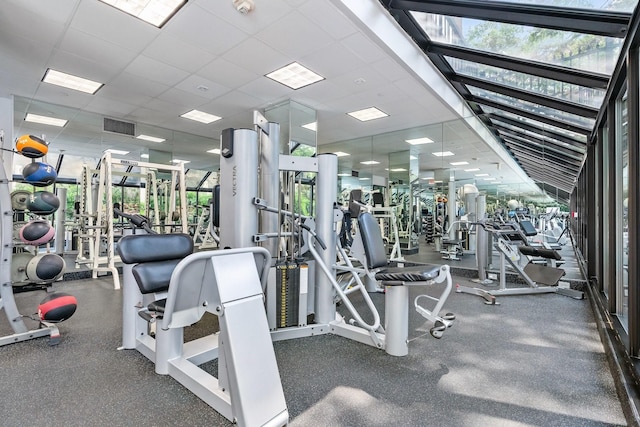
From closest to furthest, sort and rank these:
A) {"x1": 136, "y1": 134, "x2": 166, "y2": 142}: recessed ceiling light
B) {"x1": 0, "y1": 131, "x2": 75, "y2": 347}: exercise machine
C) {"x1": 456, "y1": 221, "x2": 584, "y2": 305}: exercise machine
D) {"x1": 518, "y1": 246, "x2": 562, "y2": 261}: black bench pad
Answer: {"x1": 0, "y1": 131, "x2": 75, "y2": 347}: exercise machine < {"x1": 456, "y1": 221, "x2": 584, "y2": 305}: exercise machine < {"x1": 518, "y1": 246, "x2": 562, "y2": 261}: black bench pad < {"x1": 136, "y1": 134, "x2": 166, "y2": 142}: recessed ceiling light

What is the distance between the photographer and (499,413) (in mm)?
1682

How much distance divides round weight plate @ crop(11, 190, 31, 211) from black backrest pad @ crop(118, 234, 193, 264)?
2.96 m

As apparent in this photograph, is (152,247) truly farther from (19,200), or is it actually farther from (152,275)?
(19,200)

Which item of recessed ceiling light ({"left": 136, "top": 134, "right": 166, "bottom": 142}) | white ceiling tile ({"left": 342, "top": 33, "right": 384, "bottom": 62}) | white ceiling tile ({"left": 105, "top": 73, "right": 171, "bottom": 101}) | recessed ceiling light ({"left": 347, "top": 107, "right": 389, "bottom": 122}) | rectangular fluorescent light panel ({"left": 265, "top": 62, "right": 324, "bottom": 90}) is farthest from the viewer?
recessed ceiling light ({"left": 136, "top": 134, "right": 166, "bottom": 142})

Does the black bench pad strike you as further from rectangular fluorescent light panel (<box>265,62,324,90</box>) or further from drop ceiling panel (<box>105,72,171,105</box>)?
drop ceiling panel (<box>105,72,171,105</box>)

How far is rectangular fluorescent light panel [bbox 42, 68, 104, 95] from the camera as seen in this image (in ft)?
15.2

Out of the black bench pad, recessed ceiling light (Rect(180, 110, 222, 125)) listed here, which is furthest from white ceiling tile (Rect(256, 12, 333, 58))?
the black bench pad

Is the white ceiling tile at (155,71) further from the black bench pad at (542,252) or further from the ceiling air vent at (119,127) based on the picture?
the black bench pad at (542,252)

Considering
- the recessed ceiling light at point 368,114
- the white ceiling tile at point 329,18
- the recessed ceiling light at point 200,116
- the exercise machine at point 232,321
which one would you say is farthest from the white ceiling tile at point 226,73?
the exercise machine at point 232,321

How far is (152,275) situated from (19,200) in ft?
11.0

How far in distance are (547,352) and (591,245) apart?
3.19 m

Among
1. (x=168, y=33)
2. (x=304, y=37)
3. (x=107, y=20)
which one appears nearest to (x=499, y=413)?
(x=304, y=37)

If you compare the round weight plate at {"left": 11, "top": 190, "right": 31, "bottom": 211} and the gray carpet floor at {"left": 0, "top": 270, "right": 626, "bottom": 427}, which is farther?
the round weight plate at {"left": 11, "top": 190, "right": 31, "bottom": 211}

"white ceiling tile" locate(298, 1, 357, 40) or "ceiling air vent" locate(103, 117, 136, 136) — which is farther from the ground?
"white ceiling tile" locate(298, 1, 357, 40)
